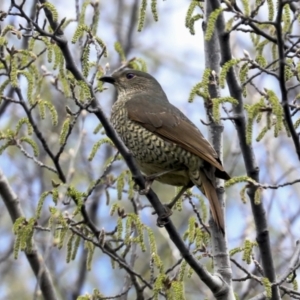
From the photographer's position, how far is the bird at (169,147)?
453cm

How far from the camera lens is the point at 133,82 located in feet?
19.1

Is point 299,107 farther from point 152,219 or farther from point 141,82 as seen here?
point 152,219

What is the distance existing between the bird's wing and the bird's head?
0.32 meters

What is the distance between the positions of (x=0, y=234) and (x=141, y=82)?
3641 millimetres

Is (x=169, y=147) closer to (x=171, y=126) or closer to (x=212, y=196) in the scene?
(x=171, y=126)

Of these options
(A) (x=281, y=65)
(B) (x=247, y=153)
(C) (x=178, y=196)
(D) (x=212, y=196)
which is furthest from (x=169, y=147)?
(A) (x=281, y=65)

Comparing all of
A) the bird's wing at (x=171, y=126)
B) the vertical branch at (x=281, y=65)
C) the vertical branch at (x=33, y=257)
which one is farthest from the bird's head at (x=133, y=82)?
the vertical branch at (x=281, y=65)

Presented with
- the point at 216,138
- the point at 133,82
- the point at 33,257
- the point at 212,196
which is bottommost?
the point at 33,257

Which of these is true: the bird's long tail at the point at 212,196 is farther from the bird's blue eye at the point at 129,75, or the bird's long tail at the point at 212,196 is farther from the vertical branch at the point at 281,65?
the bird's blue eye at the point at 129,75

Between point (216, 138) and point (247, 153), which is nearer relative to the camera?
point (247, 153)

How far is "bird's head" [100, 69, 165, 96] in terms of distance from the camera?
5688mm

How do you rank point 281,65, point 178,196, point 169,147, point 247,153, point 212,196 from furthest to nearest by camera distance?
point 169,147 → point 178,196 → point 212,196 → point 247,153 → point 281,65

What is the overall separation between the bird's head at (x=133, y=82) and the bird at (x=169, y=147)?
14.2 inches

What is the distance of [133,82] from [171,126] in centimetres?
98
